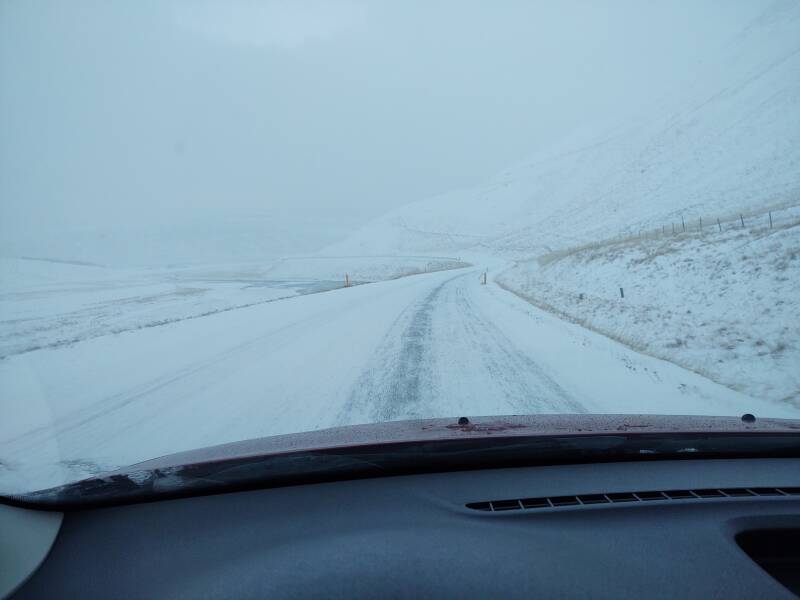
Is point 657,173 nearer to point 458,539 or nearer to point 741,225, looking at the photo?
Result: point 741,225

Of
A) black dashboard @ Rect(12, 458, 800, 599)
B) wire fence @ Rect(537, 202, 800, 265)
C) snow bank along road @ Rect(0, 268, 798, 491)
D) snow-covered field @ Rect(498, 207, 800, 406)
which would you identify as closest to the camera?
black dashboard @ Rect(12, 458, 800, 599)

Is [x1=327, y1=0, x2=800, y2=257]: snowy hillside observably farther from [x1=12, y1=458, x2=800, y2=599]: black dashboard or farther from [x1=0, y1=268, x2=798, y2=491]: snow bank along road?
[x1=12, y1=458, x2=800, y2=599]: black dashboard

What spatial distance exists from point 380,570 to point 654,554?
1071 mm

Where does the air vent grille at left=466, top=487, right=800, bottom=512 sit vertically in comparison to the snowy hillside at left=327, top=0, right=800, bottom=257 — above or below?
below

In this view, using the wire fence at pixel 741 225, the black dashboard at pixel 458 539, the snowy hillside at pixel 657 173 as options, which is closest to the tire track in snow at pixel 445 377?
the black dashboard at pixel 458 539

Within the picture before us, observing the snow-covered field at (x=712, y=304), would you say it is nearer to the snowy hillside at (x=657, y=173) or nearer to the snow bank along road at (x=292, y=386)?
the snow bank along road at (x=292, y=386)

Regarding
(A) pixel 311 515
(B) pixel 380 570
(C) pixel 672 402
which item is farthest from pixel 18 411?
(C) pixel 672 402

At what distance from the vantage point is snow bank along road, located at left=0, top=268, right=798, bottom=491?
4676 mm

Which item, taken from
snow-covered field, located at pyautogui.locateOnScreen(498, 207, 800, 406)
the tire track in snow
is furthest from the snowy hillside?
the tire track in snow

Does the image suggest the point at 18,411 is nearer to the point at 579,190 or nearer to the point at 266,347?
the point at 266,347

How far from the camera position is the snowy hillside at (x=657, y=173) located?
1630 inches

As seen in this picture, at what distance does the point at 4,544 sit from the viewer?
1.79 m

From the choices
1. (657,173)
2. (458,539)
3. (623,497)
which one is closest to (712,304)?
(623,497)

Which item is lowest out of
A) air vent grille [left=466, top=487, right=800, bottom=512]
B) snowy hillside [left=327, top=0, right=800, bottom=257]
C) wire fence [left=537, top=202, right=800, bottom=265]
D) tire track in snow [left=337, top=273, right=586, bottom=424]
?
tire track in snow [left=337, top=273, right=586, bottom=424]
